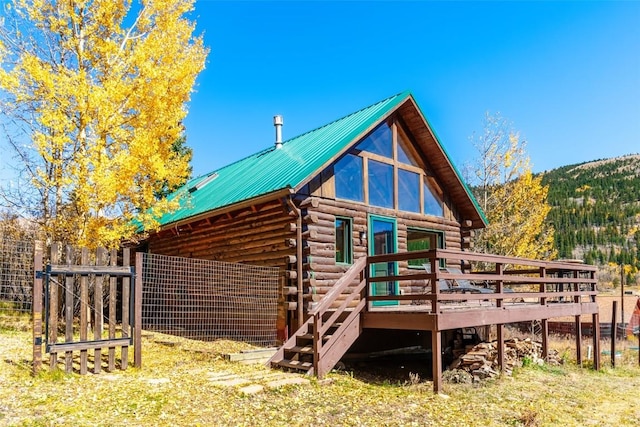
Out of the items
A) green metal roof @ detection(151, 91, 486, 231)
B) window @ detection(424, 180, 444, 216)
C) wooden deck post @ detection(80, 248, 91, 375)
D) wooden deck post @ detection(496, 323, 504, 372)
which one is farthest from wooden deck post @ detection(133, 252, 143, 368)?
window @ detection(424, 180, 444, 216)

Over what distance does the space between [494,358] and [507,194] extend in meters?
16.8

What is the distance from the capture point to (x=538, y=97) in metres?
23.0

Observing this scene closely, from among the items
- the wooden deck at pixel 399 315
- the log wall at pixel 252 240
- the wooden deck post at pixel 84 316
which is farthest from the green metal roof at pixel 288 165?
the wooden deck post at pixel 84 316

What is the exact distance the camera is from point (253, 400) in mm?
6801

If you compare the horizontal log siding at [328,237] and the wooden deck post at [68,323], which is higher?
the horizontal log siding at [328,237]

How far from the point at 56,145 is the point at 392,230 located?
8064 millimetres

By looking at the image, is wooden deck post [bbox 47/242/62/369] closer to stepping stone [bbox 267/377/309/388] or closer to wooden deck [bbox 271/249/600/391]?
stepping stone [bbox 267/377/309/388]

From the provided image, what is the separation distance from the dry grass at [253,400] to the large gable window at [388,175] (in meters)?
5.00

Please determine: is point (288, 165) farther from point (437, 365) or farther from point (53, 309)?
point (53, 309)

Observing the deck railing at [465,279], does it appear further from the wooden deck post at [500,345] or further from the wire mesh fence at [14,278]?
the wire mesh fence at [14,278]

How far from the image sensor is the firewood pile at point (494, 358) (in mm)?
10492

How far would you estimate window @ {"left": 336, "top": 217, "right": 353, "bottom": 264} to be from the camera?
12352 mm

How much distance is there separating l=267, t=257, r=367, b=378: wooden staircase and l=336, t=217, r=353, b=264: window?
92.1 inches

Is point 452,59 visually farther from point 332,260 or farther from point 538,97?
point 332,260
